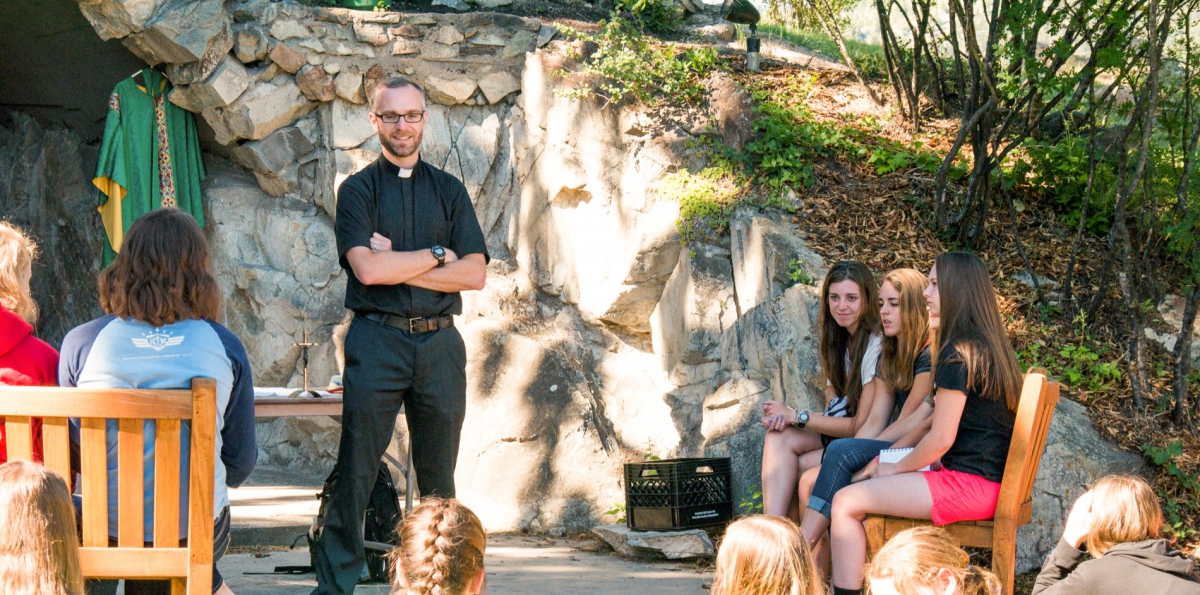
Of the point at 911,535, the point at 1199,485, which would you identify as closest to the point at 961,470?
the point at 911,535

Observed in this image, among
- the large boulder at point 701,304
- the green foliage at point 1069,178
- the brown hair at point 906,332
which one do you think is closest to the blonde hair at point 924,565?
the brown hair at point 906,332

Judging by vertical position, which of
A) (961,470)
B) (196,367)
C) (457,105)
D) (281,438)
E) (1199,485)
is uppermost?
(457,105)

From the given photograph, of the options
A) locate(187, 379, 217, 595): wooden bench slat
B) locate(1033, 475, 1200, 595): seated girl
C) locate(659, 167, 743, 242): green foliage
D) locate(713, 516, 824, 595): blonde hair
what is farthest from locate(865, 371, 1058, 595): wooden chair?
locate(659, 167, 743, 242): green foliage

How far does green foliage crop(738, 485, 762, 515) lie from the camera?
4637mm

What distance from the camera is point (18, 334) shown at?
2389mm

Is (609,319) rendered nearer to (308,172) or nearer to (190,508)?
(308,172)

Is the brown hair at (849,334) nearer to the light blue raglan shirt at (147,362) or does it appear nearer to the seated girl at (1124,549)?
the seated girl at (1124,549)

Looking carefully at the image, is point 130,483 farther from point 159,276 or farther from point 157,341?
point 159,276

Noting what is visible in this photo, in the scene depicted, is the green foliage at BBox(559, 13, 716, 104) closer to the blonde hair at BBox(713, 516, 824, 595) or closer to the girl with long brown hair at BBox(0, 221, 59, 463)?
the girl with long brown hair at BBox(0, 221, 59, 463)

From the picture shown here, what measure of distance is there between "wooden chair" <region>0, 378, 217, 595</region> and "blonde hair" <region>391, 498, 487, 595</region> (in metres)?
0.48

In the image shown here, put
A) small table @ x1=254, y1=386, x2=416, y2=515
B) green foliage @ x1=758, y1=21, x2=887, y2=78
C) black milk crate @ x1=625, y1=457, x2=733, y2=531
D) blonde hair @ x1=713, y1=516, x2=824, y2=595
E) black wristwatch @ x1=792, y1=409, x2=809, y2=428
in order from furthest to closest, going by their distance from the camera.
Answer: green foliage @ x1=758, y1=21, x2=887, y2=78, black milk crate @ x1=625, y1=457, x2=733, y2=531, black wristwatch @ x1=792, y1=409, x2=809, y2=428, small table @ x1=254, y1=386, x2=416, y2=515, blonde hair @ x1=713, y1=516, x2=824, y2=595

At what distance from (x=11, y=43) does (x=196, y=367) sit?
→ 678cm

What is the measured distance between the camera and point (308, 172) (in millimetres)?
7176

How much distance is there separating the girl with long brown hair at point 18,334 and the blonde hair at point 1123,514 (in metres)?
2.42
